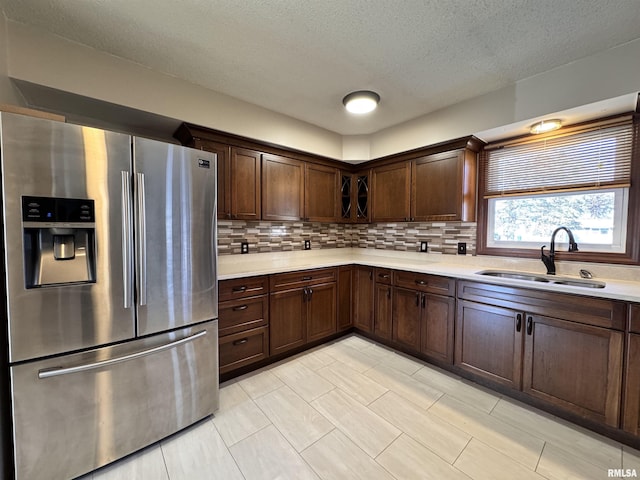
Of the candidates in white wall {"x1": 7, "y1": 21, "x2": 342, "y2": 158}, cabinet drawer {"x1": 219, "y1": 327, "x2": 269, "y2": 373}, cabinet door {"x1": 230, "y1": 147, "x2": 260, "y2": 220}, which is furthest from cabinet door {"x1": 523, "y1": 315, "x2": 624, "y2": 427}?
white wall {"x1": 7, "y1": 21, "x2": 342, "y2": 158}

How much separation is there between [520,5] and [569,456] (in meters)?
2.55

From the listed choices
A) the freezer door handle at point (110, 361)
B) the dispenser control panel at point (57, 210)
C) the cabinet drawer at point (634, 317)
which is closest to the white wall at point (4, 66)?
the dispenser control panel at point (57, 210)

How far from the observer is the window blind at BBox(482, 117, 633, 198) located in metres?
2.01

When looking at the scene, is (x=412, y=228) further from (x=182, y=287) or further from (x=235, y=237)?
(x=182, y=287)

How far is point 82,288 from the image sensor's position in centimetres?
132

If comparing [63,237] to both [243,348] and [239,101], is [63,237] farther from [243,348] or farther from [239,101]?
[239,101]

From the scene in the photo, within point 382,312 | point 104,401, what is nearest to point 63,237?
point 104,401

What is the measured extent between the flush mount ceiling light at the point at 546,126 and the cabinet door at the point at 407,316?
5.78 ft

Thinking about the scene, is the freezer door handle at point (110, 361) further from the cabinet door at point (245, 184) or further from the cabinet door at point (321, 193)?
the cabinet door at point (321, 193)

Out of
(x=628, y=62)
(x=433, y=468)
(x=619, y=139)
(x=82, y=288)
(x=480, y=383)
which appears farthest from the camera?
(x=480, y=383)

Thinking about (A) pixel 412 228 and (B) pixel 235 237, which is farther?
(A) pixel 412 228

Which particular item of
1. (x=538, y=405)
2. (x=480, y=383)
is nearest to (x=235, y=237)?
(x=480, y=383)

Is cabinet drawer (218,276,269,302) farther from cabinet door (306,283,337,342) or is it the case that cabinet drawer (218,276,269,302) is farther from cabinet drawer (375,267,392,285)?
cabinet drawer (375,267,392,285)

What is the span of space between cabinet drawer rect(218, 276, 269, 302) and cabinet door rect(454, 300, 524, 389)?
175cm
